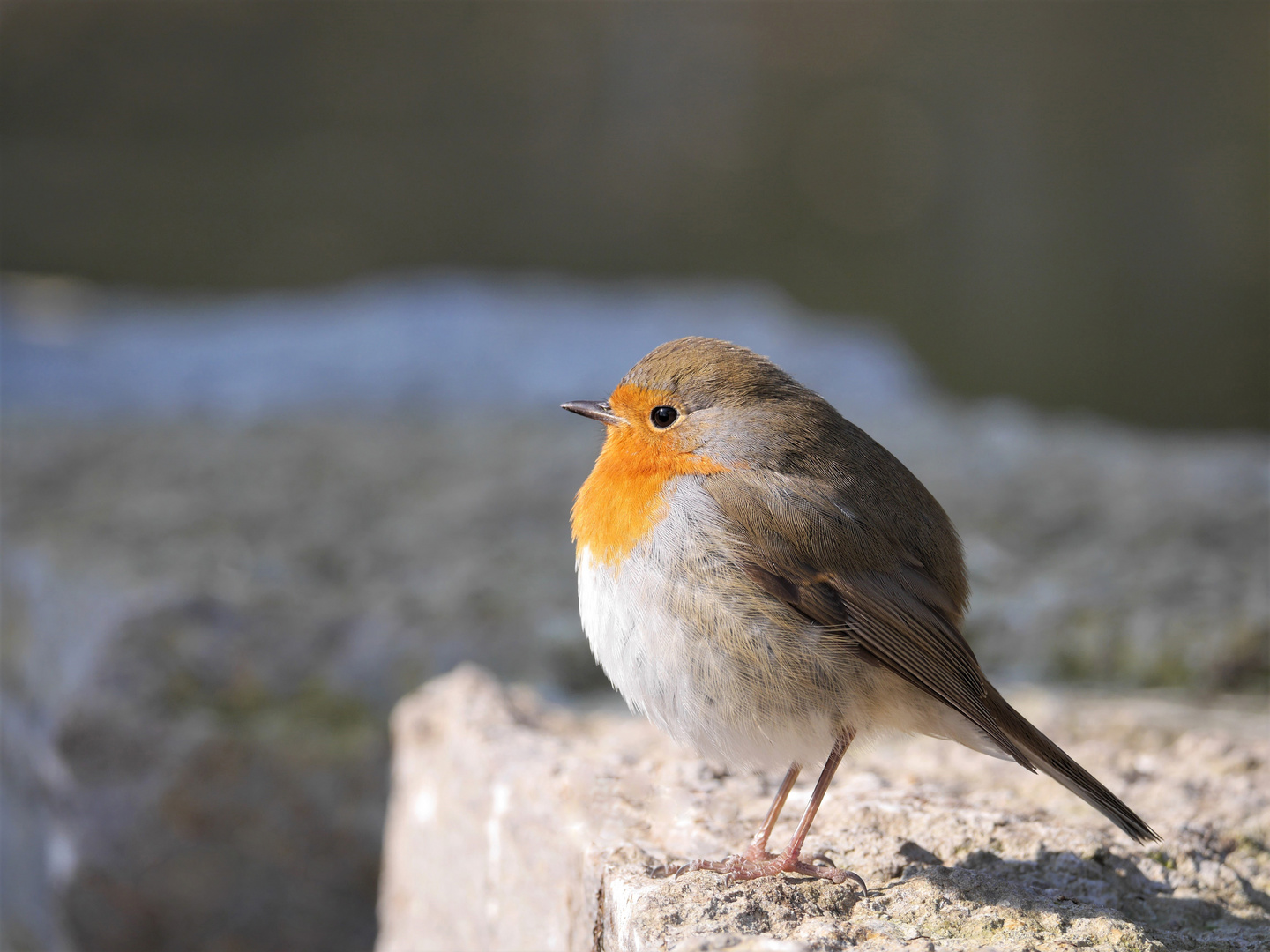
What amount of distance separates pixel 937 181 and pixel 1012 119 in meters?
1.55

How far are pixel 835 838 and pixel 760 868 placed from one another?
309mm

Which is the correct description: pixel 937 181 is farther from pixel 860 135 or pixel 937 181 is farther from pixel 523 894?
pixel 523 894

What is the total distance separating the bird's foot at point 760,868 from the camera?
2203 mm

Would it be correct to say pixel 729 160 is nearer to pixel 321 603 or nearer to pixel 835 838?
pixel 321 603


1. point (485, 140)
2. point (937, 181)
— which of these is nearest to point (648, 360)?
point (937, 181)

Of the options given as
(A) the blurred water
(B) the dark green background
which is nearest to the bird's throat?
(A) the blurred water

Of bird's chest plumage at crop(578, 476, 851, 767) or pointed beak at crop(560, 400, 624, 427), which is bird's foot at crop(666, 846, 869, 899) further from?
pointed beak at crop(560, 400, 624, 427)

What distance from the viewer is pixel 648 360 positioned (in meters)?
2.56

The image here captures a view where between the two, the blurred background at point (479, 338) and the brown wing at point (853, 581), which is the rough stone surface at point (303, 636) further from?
the brown wing at point (853, 581)

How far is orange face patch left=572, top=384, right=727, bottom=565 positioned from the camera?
2363mm

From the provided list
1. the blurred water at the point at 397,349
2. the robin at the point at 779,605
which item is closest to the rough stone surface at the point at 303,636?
the robin at the point at 779,605

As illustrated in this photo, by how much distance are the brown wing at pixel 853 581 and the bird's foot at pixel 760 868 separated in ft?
1.21

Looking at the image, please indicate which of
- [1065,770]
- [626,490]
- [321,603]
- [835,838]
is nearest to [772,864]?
[835,838]

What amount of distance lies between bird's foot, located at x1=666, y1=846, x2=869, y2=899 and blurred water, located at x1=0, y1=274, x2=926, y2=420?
13.3 ft
